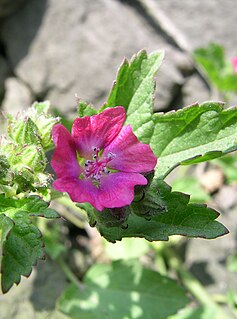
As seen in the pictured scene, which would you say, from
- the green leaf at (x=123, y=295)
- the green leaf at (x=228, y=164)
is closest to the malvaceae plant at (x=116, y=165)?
the green leaf at (x=123, y=295)

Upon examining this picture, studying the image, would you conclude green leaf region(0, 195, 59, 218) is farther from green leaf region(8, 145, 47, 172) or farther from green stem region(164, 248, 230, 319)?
green stem region(164, 248, 230, 319)

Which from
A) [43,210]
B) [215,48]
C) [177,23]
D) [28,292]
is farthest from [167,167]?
[177,23]

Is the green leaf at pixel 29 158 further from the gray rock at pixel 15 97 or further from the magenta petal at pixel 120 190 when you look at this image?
the gray rock at pixel 15 97

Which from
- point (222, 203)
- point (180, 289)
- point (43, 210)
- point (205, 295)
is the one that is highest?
point (43, 210)

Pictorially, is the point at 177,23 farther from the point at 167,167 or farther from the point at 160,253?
the point at 167,167

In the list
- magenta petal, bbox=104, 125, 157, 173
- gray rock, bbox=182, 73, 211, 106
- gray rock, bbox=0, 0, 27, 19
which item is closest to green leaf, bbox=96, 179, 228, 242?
magenta petal, bbox=104, 125, 157, 173
